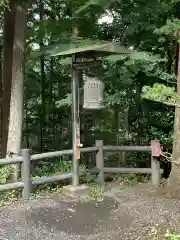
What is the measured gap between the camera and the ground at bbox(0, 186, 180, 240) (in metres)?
4.99

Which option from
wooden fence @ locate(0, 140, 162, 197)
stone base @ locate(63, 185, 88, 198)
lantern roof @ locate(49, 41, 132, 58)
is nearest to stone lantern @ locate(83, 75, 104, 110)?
lantern roof @ locate(49, 41, 132, 58)

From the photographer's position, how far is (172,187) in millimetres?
6602

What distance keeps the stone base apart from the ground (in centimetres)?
19

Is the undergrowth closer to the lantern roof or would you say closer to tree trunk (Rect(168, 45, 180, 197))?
tree trunk (Rect(168, 45, 180, 197))

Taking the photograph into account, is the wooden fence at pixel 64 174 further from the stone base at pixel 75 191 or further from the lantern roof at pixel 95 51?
the lantern roof at pixel 95 51

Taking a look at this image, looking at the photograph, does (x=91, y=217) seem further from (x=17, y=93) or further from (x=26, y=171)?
(x=17, y=93)

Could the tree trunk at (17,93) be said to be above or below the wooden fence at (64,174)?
above

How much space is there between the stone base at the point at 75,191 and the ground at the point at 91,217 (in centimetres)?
19

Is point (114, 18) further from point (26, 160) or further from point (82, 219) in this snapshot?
point (82, 219)

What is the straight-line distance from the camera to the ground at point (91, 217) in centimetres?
499

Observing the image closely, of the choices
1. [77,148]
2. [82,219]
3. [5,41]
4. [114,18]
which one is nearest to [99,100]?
[77,148]

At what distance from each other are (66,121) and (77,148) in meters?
6.06

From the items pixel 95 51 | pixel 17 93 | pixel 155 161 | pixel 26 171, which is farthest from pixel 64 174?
pixel 95 51

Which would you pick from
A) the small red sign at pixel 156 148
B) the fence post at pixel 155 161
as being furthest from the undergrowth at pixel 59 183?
the small red sign at pixel 156 148
